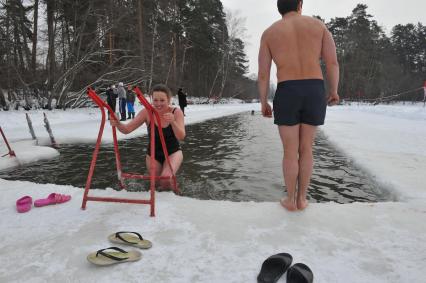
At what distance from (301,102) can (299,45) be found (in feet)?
1.79

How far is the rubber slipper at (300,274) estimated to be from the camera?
1.90 m

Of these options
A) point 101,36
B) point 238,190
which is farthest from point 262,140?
point 101,36

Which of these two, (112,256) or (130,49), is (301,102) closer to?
(112,256)

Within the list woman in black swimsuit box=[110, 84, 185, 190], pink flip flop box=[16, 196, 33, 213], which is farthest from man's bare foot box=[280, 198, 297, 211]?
pink flip flop box=[16, 196, 33, 213]

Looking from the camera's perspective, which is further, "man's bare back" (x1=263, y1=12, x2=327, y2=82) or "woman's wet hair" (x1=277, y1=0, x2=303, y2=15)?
"woman's wet hair" (x1=277, y1=0, x2=303, y2=15)

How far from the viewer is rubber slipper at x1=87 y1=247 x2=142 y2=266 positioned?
2.10 meters

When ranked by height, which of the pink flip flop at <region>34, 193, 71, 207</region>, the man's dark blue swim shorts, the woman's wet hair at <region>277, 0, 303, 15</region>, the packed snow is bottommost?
the packed snow

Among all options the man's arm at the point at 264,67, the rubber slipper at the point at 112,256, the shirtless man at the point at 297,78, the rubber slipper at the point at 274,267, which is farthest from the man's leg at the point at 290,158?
the rubber slipper at the point at 112,256

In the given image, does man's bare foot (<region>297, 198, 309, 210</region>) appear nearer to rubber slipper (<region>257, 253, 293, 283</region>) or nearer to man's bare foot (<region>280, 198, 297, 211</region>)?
man's bare foot (<region>280, 198, 297, 211</region>)

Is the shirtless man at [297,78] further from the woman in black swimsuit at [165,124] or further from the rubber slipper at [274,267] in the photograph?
the woman in black swimsuit at [165,124]

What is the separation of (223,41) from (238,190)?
137 ft

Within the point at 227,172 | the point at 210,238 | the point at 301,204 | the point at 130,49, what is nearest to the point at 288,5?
the point at 301,204

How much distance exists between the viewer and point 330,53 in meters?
2.97

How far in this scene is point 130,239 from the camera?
2.39m
